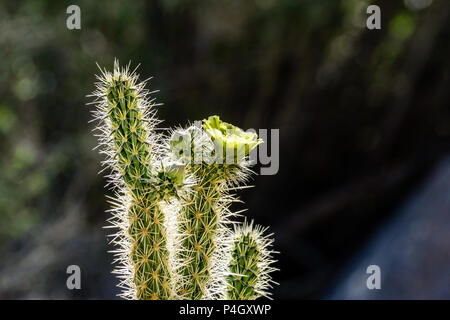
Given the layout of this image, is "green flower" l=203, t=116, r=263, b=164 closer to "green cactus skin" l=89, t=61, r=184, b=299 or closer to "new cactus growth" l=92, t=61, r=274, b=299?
"new cactus growth" l=92, t=61, r=274, b=299

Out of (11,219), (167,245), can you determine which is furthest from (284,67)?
(167,245)

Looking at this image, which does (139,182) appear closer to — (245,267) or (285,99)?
(245,267)

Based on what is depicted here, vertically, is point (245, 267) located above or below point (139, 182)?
below

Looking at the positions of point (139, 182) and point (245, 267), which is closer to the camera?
point (139, 182)

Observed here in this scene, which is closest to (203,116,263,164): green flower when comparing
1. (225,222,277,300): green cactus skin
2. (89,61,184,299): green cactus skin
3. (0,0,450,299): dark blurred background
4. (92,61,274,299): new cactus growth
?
(92,61,274,299): new cactus growth

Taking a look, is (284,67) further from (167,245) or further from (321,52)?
(167,245)

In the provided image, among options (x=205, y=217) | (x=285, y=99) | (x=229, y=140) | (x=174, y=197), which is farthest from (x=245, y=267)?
(x=285, y=99)
